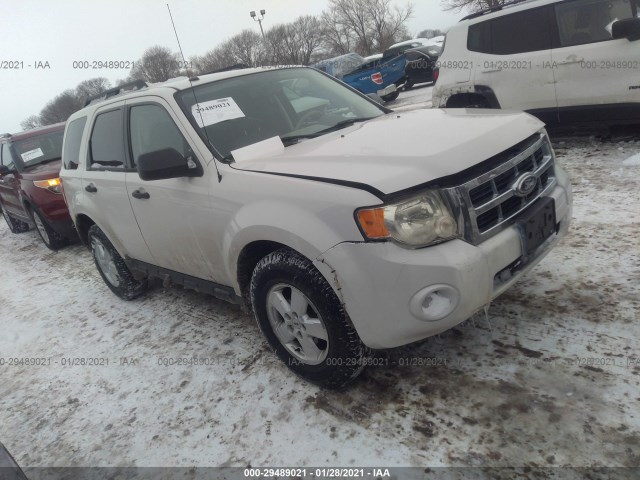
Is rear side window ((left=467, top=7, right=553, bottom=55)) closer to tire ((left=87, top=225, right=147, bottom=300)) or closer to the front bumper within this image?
the front bumper

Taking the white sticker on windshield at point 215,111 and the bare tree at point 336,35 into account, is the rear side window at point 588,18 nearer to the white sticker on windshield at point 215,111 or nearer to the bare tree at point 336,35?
the white sticker on windshield at point 215,111

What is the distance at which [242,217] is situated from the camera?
8.41 ft

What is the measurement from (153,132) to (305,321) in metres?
1.83

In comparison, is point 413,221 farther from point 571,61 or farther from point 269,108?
point 571,61

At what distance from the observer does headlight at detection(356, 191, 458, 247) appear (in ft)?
6.78

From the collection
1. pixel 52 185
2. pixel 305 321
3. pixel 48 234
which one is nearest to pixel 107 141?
pixel 305 321

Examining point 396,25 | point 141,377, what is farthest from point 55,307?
point 396,25

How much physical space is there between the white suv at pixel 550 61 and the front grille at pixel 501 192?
366 cm

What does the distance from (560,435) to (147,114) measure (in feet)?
10.4

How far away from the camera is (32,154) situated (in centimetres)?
748

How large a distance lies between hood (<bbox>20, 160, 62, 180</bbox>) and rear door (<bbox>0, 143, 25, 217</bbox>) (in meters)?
0.26

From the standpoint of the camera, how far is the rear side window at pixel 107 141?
3.71m

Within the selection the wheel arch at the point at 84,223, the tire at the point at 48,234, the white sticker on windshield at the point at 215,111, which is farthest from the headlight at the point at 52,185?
the white sticker on windshield at the point at 215,111

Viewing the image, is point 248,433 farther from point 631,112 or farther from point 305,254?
point 631,112
